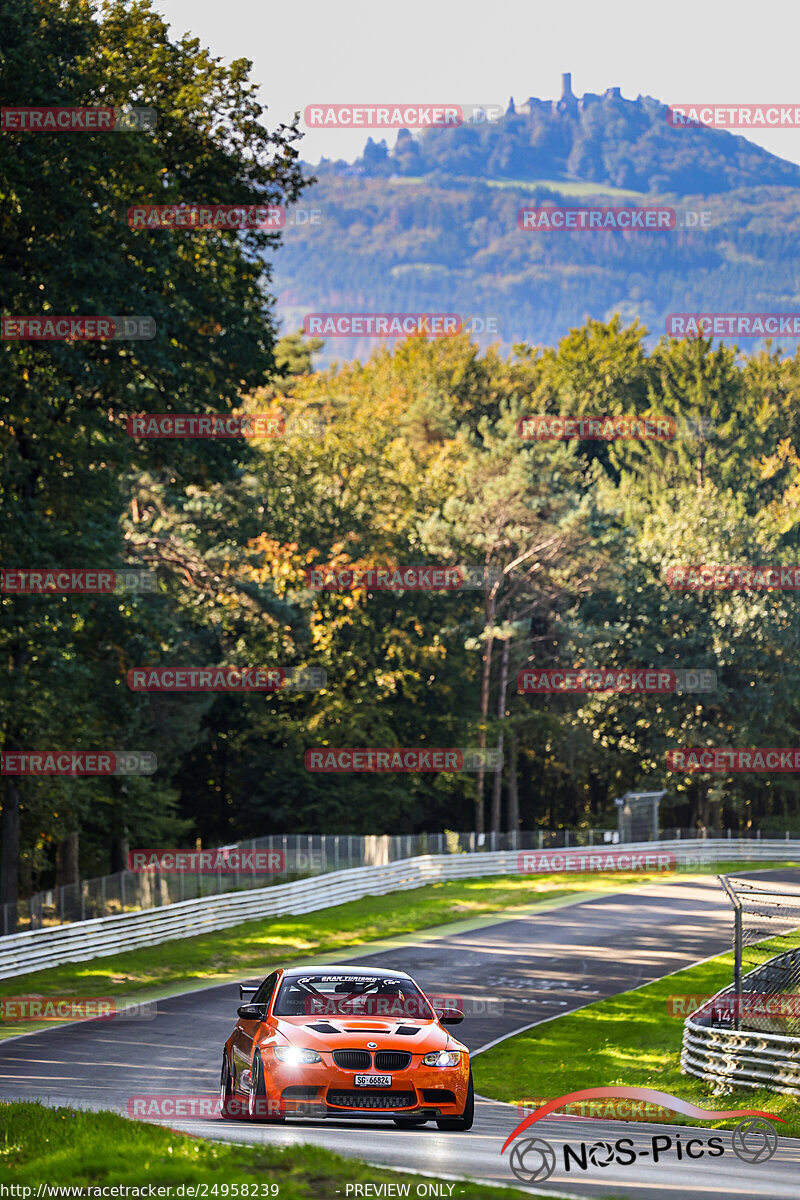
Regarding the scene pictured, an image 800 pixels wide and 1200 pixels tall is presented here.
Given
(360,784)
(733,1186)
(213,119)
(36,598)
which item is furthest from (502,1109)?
(360,784)

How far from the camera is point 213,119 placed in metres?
30.1

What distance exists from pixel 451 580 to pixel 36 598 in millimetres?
35724

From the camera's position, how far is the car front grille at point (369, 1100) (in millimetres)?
10930

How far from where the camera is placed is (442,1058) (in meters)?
11.2

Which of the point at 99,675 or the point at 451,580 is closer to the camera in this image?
the point at 99,675

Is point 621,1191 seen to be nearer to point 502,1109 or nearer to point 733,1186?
point 733,1186

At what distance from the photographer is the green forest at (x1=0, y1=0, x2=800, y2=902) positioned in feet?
88.1
